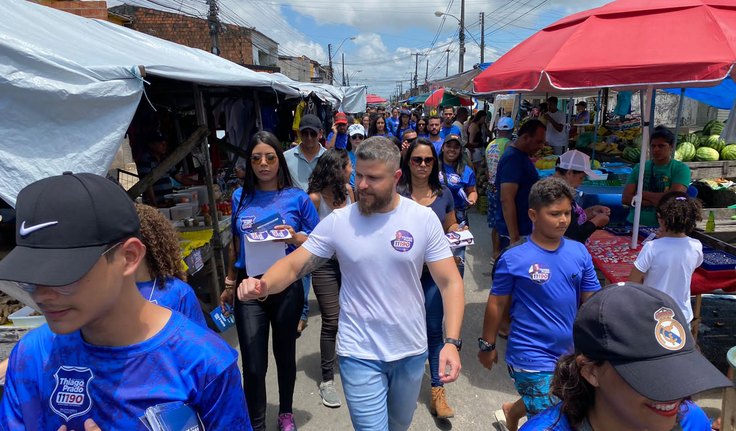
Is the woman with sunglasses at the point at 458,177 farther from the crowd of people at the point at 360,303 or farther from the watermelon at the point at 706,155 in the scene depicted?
the watermelon at the point at 706,155

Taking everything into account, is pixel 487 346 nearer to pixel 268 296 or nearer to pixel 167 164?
pixel 268 296

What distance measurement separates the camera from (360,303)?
2.34m

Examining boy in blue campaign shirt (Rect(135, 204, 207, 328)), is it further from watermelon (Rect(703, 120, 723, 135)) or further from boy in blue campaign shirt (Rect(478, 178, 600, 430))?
watermelon (Rect(703, 120, 723, 135))

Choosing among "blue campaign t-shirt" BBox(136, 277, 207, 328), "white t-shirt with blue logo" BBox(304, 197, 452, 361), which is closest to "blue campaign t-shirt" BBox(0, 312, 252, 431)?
"blue campaign t-shirt" BBox(136, 277, 207, 328)

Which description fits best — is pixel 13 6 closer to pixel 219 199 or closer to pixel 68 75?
pixel 68 75

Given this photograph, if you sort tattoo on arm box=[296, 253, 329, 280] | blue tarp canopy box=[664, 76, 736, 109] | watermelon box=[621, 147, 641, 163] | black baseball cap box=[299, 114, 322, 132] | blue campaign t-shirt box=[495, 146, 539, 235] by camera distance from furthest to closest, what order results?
1. watermelon box=[621, 147, 641, 163]
2. blue tarp canopy box=[664, 76, 736, 109]
3. black baseball cap box=[299, 114, 322, 132]
4. blue campaign t-shirt box=[495, 146, 539, 235]
5. tattoo on arm box=[296, 253, 329, 280]

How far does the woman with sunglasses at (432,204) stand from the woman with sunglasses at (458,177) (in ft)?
2.49

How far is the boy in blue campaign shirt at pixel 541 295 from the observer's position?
99.3 inches

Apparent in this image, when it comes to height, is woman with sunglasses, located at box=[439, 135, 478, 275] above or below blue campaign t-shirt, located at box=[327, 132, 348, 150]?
below

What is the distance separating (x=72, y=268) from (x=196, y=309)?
1.17 meters

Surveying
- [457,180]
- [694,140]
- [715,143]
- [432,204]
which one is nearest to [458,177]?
[457,180]

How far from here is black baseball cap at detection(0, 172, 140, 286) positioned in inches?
40.8

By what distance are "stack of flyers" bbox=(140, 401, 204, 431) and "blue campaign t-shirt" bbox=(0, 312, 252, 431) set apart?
2 centimetres

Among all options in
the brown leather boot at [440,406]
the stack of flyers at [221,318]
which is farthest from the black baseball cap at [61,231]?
the brown leather boot at [440,406]
